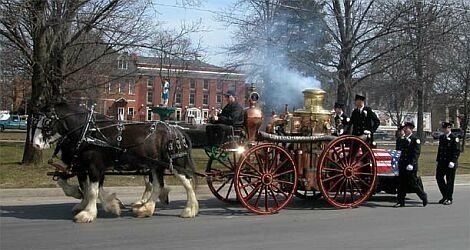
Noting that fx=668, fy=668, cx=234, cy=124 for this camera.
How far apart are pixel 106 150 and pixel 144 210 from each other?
1.11 meters

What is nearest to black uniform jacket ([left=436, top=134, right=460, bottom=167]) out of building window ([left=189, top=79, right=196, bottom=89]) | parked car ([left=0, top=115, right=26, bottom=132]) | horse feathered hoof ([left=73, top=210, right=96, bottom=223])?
horse feathered hoof ([left=73, top=210, right=96, bottom=223])

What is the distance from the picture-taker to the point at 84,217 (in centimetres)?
976

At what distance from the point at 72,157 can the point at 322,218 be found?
4.09 metres

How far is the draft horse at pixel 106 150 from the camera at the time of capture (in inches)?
402

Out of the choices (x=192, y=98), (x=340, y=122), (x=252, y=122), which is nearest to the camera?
(x=252, y=122)

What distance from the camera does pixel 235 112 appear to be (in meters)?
11.5

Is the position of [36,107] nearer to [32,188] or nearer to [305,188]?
[32,188]

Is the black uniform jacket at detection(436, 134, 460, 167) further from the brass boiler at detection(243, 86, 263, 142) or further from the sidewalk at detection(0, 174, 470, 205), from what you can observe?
the sidewalk at detection(0, 174, 470, 205)

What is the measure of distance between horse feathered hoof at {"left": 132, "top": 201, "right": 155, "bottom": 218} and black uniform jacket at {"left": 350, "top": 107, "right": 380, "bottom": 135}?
4371 mm

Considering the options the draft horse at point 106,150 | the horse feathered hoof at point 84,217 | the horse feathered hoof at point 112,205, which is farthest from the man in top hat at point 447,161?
the horse feathered hoof at point 84,217

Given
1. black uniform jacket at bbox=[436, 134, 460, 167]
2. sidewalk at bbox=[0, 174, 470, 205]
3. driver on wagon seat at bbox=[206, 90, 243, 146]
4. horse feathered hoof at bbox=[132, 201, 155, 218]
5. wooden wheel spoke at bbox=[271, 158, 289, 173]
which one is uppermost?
driver on wagon seat at bbox=[206, 90, 243, 146]

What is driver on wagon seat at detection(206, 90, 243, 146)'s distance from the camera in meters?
11.3

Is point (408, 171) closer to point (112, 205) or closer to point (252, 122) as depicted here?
point (252, 122)

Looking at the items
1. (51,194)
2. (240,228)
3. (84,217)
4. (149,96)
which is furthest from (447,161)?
(149,96)
